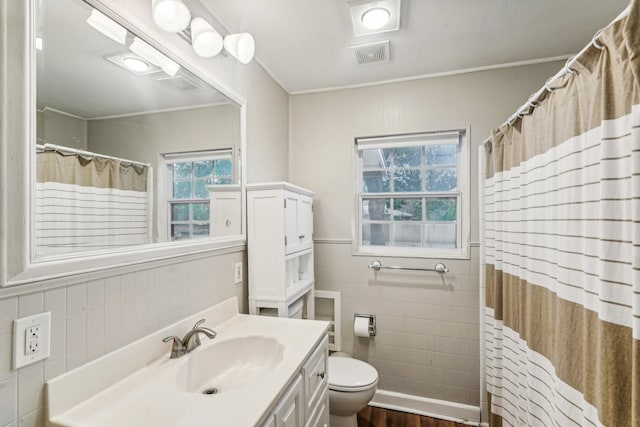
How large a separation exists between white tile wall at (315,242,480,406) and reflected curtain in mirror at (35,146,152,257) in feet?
5.10

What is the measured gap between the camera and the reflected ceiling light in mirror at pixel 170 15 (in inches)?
45.7

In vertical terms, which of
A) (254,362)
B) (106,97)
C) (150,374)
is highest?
(106,97)

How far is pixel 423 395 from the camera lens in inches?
86.0

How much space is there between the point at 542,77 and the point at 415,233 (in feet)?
4.56

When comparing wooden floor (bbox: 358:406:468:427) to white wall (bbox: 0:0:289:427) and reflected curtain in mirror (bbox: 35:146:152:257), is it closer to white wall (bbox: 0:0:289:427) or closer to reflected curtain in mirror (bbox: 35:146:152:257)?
white wall (bbox: 0:0:289:427)

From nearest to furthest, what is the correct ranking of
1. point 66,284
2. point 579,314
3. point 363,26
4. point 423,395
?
point 66,284 < point 579,314 < point 363,26 < point 423,395

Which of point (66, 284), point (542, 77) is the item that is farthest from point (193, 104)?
point (542, 77)

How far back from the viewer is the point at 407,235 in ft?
7.86

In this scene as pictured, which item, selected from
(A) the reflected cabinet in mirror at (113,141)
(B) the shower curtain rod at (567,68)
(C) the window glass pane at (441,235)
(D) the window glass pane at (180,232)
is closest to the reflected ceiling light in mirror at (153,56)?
(A) the reflected cabinet in mirror at (113,141)

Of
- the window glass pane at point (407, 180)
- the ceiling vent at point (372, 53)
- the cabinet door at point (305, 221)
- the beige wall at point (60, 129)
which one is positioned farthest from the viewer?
the window glass pane at point (407, 180)

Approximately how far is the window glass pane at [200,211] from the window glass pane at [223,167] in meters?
0.21

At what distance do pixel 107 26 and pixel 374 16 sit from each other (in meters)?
1.24

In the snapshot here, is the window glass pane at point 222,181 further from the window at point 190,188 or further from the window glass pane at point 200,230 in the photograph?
the window glass pane at point 200,230

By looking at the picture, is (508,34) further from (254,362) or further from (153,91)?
(254,362)
